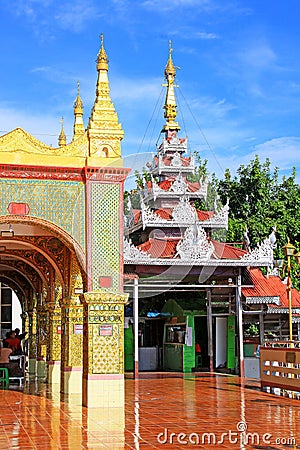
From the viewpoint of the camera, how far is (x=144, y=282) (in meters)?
18.1

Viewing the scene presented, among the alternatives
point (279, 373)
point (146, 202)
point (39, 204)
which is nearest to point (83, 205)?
point (39, 204)

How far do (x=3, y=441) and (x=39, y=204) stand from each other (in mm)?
4321

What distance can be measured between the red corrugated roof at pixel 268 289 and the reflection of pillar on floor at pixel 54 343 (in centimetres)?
483

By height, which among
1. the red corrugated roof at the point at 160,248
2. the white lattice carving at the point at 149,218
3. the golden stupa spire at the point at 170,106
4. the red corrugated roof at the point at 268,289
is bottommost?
the red corrugated roof at the point at 268,289

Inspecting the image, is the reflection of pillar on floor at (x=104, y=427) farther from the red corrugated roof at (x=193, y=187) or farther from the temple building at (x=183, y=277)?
the red corrugated roof at (x=193, y=187)

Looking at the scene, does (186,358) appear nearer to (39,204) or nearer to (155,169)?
(155,169)

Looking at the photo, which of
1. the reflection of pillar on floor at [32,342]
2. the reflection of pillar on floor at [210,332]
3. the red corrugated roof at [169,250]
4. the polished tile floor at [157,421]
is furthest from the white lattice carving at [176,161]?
the polished tile floor at [157,421]

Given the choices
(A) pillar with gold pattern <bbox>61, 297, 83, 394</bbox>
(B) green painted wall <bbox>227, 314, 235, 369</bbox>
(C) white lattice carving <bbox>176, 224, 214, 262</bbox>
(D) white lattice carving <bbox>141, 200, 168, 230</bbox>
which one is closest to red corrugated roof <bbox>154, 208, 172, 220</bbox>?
(D) white lattice carving <bbox>141, 200, 168, 230</bbox>

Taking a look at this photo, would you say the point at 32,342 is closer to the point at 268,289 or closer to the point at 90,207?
the point at 268,289

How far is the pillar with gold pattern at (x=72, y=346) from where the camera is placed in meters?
13.5

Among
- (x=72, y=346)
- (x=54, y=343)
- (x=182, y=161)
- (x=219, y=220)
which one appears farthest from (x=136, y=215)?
(x=72, y=346)

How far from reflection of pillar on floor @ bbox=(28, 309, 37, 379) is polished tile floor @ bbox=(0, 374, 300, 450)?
15.3 ft

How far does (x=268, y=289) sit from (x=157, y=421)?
9.27m

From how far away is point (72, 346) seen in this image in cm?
1377
